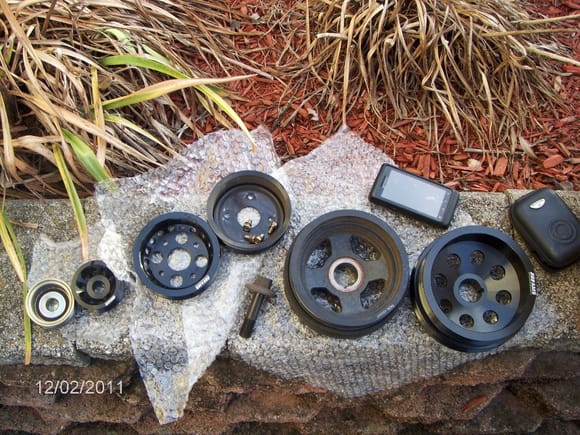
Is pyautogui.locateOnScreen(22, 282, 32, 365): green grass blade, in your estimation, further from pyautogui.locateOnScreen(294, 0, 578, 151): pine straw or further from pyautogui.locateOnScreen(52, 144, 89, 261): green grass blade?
pyautogui.locateOnScreen(294, 0, 578, 151): pine straw

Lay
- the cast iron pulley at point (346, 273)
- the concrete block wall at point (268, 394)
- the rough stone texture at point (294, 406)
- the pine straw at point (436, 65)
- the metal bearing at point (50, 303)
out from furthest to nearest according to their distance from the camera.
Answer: the pine straw at point (436, 65), the rough stone texture at point (294, 406), the concrete block wall at point (268, 394), the metal bearing at point (50, 303), the cast iron pulley at point (346, 273)

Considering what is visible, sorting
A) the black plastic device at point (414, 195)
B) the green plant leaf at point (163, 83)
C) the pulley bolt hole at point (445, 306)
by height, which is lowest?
the pulley bolt hole at point (445, 306)

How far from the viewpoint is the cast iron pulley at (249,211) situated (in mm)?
1838

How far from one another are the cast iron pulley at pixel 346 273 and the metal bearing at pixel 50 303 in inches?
27.6

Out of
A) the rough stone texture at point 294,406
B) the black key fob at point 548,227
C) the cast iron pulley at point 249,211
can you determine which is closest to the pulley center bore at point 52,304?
the rough stone texture at point 294,406

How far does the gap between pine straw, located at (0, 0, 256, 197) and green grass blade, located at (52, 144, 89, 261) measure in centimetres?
3

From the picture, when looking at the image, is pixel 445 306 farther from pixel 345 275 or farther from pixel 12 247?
pixel 12 247

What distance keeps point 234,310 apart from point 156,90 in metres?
0.78

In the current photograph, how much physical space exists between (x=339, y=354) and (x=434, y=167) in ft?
2.62

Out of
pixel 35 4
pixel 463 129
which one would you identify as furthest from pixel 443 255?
pixel 35 4

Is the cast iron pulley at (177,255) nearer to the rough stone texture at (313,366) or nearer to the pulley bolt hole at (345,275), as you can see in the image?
the rough stone texture at (313,366)

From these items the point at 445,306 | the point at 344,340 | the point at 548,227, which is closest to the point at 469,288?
the point at 445,306

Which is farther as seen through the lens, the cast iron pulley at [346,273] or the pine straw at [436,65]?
the pine straw at [436,65]
